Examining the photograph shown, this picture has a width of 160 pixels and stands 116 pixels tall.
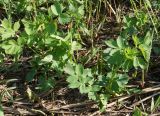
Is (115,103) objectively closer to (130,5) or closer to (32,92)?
(32,92)

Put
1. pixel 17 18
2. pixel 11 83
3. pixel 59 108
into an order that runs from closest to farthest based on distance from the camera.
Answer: pixel 59 108, pixel 11 83, pixel 17 18

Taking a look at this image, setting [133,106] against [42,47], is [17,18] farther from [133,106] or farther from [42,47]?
[133,106]

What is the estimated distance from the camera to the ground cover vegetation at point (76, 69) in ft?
5.47

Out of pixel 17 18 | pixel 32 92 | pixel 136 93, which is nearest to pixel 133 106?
pixel 136 93

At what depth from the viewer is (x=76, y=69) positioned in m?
1.67

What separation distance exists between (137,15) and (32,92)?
0.60 m

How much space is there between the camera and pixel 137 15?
6.23ft

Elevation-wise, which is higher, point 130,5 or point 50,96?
point 130,5

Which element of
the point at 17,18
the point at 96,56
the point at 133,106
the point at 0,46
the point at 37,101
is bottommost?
the point at 133,106

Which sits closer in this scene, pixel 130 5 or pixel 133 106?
pixel 133 106

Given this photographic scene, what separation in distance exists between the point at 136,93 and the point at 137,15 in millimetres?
381

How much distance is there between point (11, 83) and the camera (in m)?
1.84

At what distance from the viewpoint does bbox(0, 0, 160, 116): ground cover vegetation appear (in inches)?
65.6

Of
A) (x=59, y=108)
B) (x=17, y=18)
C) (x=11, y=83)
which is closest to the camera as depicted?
(x=59, y=108)
